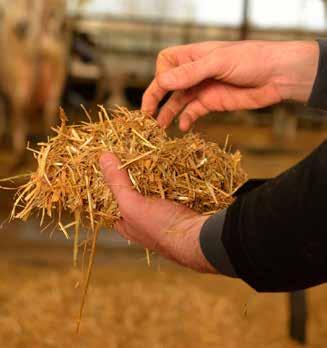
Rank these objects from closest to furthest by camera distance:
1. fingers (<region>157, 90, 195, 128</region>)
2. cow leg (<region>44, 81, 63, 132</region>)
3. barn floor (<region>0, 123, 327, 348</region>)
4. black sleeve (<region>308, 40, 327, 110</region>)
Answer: black sleeve (<region>308, 40, 327, 110</region>) → fingers (<region>157, 90, 195, 128</region>) → barn floor (<region>0, 123, 327, 348</region>) → cow leg (<region>44, 81, 63, 132</region>)

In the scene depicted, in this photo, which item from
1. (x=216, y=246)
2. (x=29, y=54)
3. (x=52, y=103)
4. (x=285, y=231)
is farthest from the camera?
(x=52, y=103)

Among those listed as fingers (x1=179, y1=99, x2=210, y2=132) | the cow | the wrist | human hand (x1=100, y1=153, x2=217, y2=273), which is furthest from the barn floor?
the cow

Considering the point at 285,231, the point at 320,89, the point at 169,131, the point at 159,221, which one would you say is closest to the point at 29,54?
the point at 169,131

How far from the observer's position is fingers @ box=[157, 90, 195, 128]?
4.96 ft

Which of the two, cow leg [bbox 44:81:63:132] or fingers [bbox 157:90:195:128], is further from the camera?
cow leg [bbox 44:81:63:132]

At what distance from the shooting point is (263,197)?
3.23 ft

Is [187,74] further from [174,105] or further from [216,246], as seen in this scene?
[216,246]

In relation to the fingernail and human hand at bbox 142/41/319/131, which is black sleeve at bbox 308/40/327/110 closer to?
human hand at bbox 142/41/319/131

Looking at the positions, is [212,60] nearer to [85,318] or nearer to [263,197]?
[263,197]

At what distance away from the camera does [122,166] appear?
1222 millimetres

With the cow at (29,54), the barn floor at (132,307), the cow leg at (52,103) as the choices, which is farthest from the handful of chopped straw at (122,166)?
the cow leg at (52,103)

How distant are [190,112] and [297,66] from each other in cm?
26

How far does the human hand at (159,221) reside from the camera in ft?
3.65

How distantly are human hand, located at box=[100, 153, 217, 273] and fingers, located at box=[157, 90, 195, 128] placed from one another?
304mm
